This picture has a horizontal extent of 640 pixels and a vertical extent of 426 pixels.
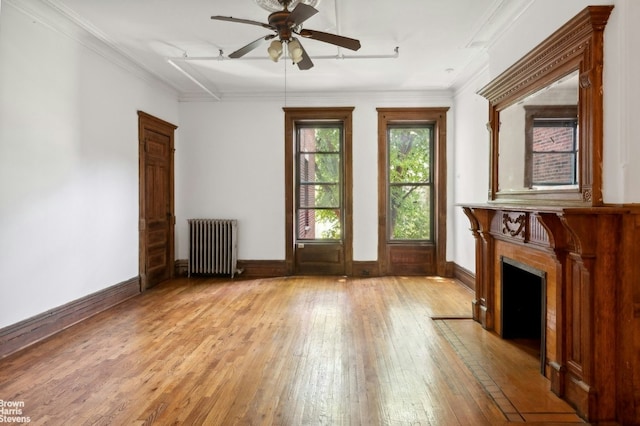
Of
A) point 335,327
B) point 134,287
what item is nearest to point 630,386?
point 335,327

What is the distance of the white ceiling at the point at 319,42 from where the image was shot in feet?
12.2

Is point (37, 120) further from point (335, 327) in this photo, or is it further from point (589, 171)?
point (589, 171)

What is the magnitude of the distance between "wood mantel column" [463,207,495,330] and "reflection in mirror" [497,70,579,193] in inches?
14.4

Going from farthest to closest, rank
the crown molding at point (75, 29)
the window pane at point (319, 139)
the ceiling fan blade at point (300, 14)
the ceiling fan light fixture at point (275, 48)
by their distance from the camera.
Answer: the window pane at point (319, 139)
the crown molding at point (75, 29)
the ceiling fan light fixture at point (275, 48)
the ceiling fan blade at point (300, 14)

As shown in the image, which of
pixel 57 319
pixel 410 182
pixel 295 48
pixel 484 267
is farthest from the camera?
pixel 410 182

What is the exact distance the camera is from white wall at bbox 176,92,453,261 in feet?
21.9

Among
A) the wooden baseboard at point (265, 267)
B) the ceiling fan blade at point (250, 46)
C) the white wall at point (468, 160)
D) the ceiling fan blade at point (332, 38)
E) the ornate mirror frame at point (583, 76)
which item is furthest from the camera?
the wooden baseboard at point (265, 267)

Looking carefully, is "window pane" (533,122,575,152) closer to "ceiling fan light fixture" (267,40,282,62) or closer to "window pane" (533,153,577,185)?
"window pane" (533,153,577,185)

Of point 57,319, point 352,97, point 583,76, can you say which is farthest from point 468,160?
point 57,319

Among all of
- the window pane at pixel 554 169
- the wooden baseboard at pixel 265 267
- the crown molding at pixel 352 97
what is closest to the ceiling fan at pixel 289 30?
the window pane at pixel 554 169

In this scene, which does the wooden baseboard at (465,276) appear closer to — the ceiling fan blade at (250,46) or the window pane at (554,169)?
the window pane at (554,169)

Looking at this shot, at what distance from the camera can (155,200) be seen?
19.9 ft

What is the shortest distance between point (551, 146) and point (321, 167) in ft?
14.1

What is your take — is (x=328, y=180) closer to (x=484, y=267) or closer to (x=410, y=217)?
(x=410, y=217)
